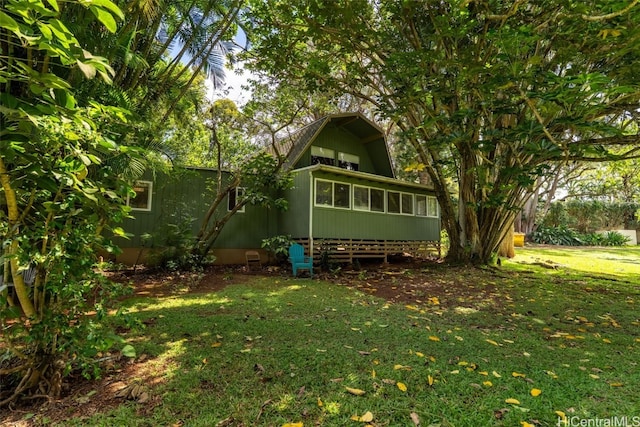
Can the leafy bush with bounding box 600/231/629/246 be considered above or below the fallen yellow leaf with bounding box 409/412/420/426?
above

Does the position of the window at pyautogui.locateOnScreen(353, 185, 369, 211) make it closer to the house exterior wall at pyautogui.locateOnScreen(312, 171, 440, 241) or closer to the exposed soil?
the house exterior wall at pyautogui.locateOnScreen(312, 171, 440, 241)

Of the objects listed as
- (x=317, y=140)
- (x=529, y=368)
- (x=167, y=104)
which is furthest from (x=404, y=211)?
(x=529, y=368)

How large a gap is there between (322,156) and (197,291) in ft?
24.4

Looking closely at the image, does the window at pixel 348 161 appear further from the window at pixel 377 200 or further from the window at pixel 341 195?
the window at pixel 341 195

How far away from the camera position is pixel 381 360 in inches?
120

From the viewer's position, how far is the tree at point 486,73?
473cm

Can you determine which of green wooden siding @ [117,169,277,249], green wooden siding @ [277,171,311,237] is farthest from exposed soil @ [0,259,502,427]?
green wooden siding @ [277,171,311,237]

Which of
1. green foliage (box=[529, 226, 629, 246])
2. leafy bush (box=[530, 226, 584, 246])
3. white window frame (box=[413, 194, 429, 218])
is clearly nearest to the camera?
white window frame (box=[413, 194, 429, 218])

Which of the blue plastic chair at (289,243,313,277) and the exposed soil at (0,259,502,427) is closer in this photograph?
the exposed soil at (0,259,502,427)

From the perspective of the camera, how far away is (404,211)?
12.4 meters

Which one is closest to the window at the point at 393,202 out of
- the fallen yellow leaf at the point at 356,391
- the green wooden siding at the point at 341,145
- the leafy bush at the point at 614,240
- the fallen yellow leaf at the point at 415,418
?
the green wooden siding at the point at 341,145

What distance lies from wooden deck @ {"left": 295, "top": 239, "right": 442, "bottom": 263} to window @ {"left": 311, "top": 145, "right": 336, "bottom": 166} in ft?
11.1

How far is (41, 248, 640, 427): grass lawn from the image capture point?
2.23 m

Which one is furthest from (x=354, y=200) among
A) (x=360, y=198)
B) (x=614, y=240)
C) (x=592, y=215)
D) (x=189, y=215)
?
(x=592, y=215)
